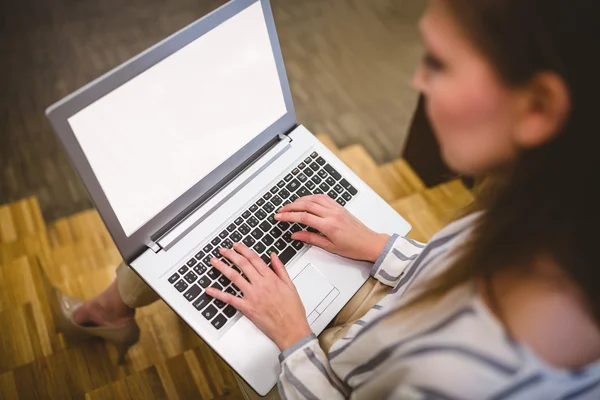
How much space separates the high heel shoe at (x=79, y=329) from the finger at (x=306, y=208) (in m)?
0.51

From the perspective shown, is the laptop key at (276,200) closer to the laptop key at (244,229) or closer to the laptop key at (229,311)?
the laptop key at (244,229)

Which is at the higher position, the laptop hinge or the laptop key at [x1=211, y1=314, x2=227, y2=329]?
the laptop hinge

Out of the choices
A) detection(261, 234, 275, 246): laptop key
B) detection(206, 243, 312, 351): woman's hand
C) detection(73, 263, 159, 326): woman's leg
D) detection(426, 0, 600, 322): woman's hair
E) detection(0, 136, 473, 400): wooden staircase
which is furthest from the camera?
detection(0, 136, 473, 400): wooden staircase

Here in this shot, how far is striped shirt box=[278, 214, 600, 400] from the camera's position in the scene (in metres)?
0.48

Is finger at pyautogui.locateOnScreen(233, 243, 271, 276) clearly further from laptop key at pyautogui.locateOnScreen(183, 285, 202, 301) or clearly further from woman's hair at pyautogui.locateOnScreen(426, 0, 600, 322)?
woman's hair at pyautogui.locateOnScreen(426, 0, 600, 322)

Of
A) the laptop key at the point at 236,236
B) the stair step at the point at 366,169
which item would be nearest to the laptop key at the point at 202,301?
the laptop key at the point at 236,236

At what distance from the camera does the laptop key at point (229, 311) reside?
735mm

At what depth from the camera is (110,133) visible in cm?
62

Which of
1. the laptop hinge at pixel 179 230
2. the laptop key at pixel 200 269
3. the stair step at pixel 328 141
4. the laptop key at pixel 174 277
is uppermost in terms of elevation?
the laptop hinge at pixel 179 230

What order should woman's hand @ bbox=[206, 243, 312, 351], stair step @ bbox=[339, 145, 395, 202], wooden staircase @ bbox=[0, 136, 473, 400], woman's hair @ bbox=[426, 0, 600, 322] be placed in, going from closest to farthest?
woman's hair @ bbox=[426, 0, 600, 322]
woman's hand @ bbox=[206, 243, 312, 351]
wooden staircase @ bbox=[0, 136, 473, 400]
stair step @ bbox=[339, 145, 395, 202]

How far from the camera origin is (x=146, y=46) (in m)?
2.02

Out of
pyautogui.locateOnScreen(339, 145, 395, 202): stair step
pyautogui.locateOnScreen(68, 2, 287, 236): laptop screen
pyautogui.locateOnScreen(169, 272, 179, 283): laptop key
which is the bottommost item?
pyautogui.locateOnScreen(339, 145, 395, 202): stair step

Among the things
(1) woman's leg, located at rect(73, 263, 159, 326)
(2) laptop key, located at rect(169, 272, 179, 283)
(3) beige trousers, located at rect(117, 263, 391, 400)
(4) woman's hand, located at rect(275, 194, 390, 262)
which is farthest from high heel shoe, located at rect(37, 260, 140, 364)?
(4) woman's hand, located at rect(275, 194, 390, 262)

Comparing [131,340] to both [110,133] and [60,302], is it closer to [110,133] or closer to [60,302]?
[60,302]
